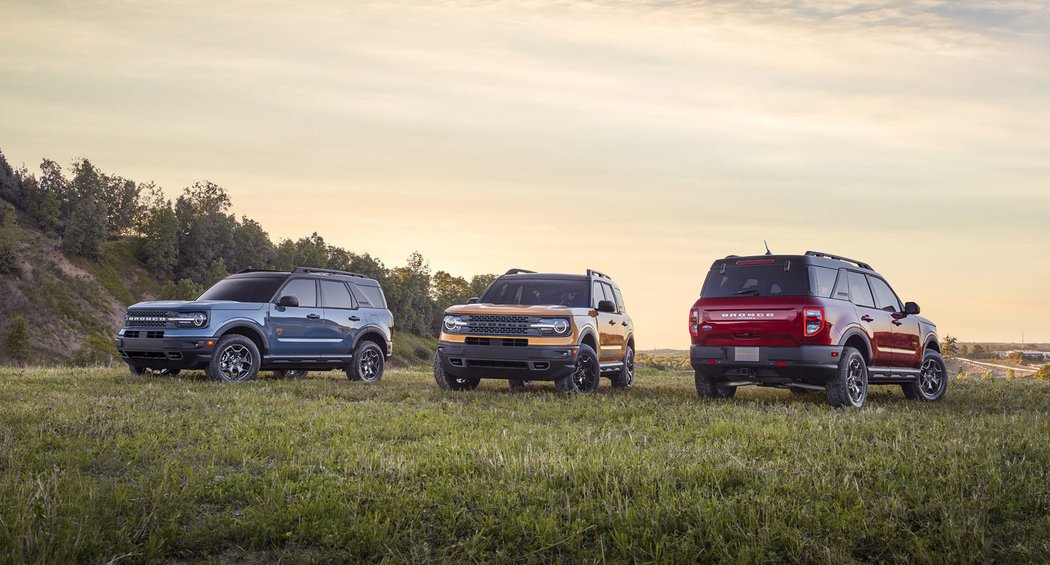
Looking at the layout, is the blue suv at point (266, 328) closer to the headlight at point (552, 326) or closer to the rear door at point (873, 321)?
the headlight at point (552, 326)

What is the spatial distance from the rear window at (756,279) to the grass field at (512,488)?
301 cm

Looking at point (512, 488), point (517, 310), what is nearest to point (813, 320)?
point (517, 310)

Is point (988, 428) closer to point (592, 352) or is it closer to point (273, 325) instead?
point (592, 352)

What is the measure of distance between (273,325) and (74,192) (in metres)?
96.5

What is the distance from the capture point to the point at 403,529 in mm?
5086

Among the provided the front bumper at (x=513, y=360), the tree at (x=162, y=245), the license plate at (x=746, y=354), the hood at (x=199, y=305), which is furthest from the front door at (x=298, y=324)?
the tree at (x=162, y=245)

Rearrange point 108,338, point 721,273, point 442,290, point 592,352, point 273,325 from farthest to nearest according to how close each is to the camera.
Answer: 1. point 442,290
2. point 108,338
3. point 273,325
4. point 592,352
5. point 721,273

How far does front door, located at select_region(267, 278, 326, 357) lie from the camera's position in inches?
630

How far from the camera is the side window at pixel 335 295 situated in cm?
1711

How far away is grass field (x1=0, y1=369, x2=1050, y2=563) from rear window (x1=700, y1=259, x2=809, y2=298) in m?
3.01

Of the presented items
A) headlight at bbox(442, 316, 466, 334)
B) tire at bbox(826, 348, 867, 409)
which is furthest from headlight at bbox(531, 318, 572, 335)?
tire at bbox(826, 348, 867, 409)

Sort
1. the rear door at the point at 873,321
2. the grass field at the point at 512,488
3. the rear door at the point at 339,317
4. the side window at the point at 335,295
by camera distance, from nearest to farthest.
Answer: the grass field at the point at 512,488 < the rear door at the point at 873,321 < the rear door at the point at 339,317 < the side window at the point at 335,295

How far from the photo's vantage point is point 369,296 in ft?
59.6

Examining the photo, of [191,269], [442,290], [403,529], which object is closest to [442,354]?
[403,529]
